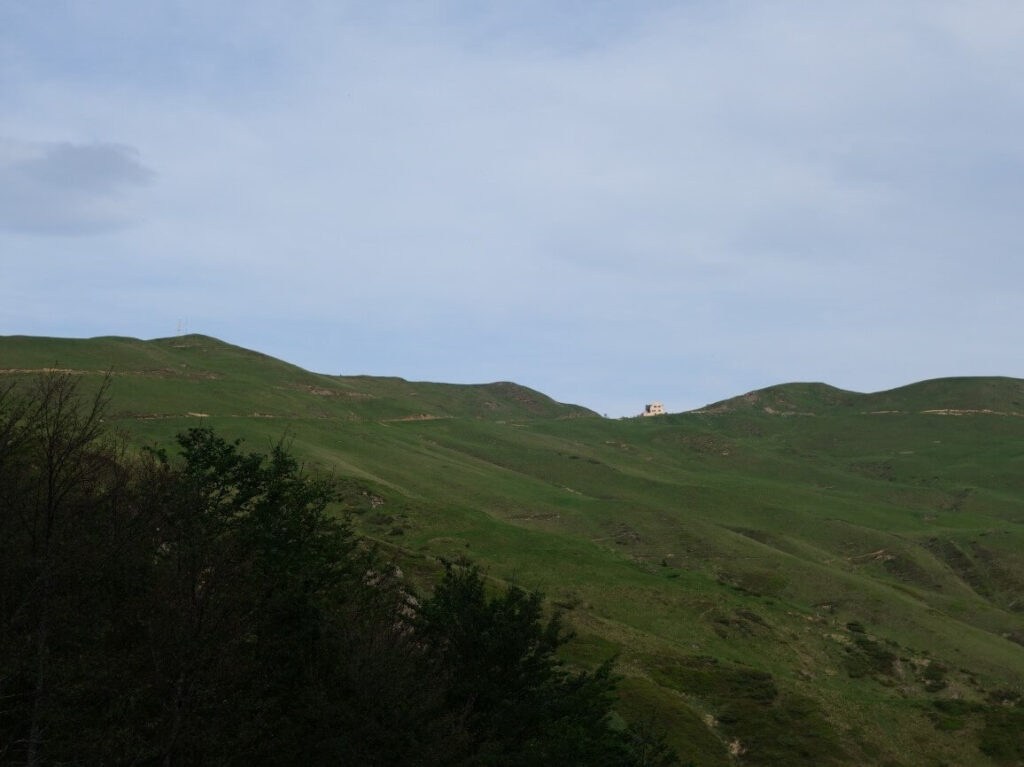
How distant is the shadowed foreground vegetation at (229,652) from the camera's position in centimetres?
2723

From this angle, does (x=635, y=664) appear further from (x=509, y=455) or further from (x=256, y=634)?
(x=509, y=455)

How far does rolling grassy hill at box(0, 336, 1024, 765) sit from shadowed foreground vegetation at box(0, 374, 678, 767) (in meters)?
23.9

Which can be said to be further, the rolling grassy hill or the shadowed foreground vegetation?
the rolling grassy hill

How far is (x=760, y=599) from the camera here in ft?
343

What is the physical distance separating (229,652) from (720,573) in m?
97.5

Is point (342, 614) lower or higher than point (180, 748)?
higher

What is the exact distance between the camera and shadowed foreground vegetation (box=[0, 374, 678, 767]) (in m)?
27.2

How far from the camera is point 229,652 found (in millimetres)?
28922

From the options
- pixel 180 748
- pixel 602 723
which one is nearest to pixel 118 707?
pixel 180 748

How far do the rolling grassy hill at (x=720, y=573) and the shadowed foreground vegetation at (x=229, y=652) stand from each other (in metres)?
23.9

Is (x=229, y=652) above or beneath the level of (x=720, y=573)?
Answer: above

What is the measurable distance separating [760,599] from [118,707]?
87.6 meters

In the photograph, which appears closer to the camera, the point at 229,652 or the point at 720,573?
the point at 229,652

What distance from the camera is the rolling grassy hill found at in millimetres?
68688
